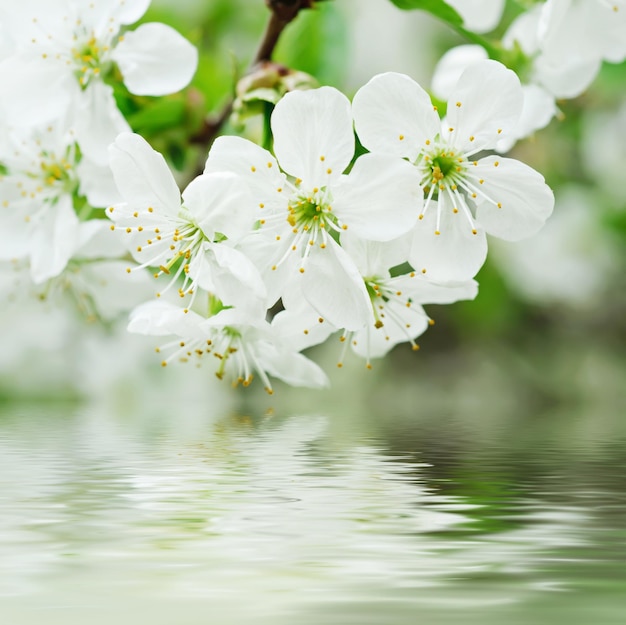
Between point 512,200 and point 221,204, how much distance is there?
0.26 m

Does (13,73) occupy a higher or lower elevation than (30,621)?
higher

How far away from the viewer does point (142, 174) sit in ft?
3.06

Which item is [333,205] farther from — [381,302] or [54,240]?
[54,240]

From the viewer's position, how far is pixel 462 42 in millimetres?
2260

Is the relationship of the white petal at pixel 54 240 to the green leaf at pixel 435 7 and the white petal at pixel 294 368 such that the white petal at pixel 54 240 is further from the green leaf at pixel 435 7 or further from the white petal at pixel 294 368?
the green leaf at pixel 435 7

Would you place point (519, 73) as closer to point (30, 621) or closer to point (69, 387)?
point (30, 621)

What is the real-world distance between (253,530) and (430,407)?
1372 millimetres

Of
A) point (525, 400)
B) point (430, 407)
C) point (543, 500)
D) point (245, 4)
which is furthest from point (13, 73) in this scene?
point (525, 400)

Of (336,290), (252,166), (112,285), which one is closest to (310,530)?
(336,290)

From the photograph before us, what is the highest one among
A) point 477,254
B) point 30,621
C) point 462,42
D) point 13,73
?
point 462,42

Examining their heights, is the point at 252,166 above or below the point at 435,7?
below

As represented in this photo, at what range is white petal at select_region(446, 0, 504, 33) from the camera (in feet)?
4.25

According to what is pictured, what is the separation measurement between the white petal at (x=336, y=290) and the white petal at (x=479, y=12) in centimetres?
50

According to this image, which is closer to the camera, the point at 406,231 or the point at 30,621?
the point at 30,621
